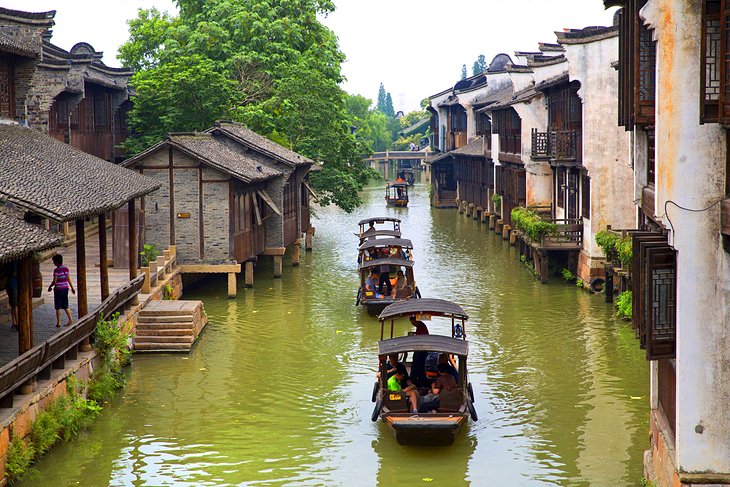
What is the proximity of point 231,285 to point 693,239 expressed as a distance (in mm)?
22920

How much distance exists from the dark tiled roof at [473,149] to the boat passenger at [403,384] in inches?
1675

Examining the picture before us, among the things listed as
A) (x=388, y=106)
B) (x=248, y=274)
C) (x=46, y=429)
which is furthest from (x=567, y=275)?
(x=388, y=106)

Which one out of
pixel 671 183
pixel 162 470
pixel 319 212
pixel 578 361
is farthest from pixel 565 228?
pixel 319 212

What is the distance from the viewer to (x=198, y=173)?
3350 cm

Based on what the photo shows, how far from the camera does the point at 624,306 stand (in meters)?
28.3

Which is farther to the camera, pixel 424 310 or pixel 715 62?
pixel 424 310

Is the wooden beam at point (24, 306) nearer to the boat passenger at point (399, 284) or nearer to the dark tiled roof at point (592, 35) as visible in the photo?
the boat passenger at point (399, 284)

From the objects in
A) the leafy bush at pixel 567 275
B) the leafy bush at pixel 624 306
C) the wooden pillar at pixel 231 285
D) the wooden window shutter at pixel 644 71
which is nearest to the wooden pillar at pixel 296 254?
the wooden pillar at pixel 231 285

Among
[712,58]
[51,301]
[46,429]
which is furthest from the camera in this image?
[51,301]

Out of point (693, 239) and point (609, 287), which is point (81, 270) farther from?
point (609, 287)

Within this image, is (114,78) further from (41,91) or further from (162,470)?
(162,470)

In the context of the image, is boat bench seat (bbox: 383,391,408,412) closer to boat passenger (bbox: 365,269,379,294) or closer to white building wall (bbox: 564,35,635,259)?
boat passenger (bbox: 365,269,379,294)

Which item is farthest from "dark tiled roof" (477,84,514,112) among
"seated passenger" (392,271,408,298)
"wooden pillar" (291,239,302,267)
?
"seated passenger" (392,271,408,298)

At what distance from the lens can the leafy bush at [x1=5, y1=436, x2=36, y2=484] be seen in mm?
15688
